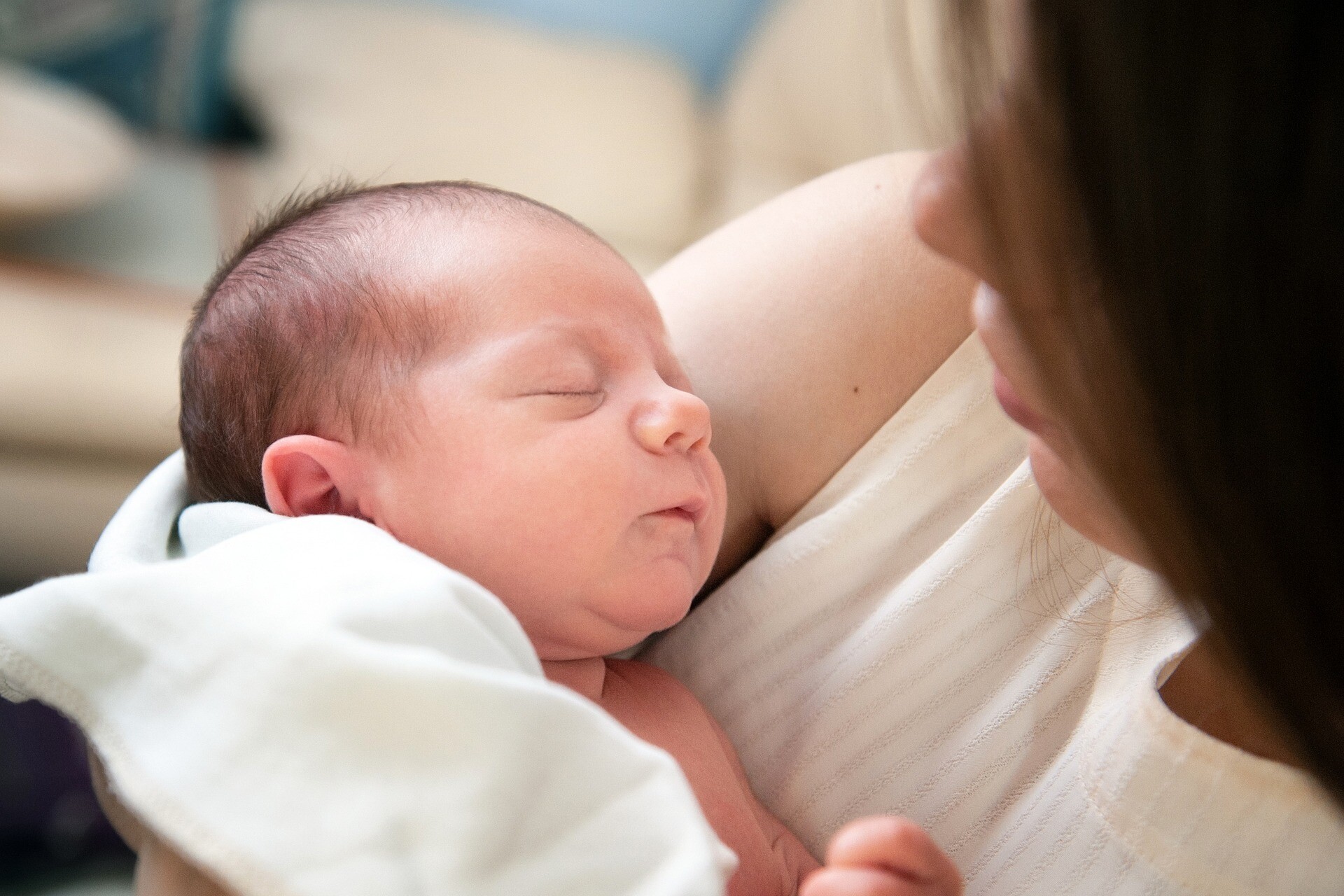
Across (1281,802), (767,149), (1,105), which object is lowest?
(767,149)

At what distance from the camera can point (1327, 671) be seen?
1.57 ft

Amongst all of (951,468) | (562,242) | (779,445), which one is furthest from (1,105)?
(951,468)

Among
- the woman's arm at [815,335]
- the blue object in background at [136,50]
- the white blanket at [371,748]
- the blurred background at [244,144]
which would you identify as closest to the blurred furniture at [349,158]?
the blurred background at [244,144]

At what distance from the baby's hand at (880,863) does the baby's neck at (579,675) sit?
0.24 m

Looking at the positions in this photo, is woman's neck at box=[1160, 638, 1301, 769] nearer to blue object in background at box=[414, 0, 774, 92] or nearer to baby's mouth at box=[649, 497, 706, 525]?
baby's mouth at box=[649, 497, 706, 525]

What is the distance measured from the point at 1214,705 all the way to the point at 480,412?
0.48m

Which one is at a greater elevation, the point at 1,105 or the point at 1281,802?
the point at 1,105

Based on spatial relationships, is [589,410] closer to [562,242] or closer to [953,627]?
[562,242]

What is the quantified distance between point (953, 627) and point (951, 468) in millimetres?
111

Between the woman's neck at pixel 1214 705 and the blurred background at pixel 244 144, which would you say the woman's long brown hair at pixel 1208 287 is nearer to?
the woman's neck at pixel 1214 705

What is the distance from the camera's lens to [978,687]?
739 millimetres

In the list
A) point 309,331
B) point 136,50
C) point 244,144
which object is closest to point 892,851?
point 309,331

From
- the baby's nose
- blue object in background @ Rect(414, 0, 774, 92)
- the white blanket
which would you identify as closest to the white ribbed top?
the baby's nose

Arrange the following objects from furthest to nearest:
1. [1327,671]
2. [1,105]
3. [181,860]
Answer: [1,105] < [181,860] < [1327,671]
